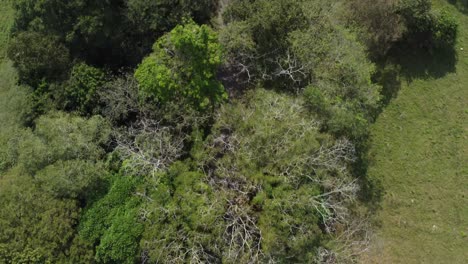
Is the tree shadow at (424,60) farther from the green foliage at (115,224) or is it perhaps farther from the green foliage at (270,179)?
the green foliage at (115,224)

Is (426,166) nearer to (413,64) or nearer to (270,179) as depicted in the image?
Answer: (413,64)

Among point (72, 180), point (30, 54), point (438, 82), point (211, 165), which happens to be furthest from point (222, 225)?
point (438, 82)

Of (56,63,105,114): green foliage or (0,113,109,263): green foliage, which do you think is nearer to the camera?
(0,113,109,263): green foliage

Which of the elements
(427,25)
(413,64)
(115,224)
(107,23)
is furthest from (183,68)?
(427,25)

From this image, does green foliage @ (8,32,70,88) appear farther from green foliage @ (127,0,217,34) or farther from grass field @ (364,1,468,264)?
grass field @ (364,1,468,264)

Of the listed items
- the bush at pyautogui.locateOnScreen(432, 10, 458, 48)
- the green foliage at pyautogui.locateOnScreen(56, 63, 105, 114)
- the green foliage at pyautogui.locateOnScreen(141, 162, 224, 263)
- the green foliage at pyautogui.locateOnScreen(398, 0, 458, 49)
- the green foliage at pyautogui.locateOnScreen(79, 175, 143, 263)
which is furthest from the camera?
the bush at pyautogui.locateOnScreen(432, 10, 458, 48)

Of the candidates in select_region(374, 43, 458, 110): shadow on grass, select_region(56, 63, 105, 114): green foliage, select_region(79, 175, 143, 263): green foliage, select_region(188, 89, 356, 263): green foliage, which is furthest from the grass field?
select_region(56, 63, 105, 114): green foliage
